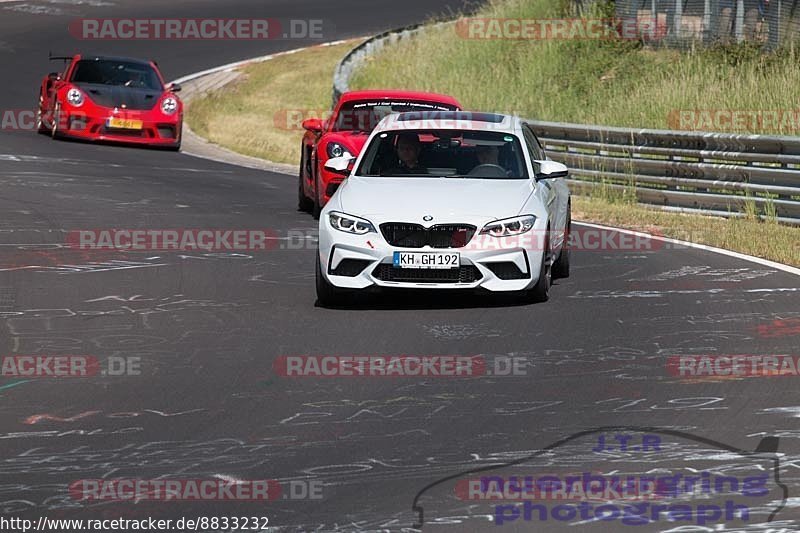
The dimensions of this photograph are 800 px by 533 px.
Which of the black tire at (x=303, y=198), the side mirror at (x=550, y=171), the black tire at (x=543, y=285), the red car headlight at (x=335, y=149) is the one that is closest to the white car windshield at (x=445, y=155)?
the side mirror at (x=550, y=171)

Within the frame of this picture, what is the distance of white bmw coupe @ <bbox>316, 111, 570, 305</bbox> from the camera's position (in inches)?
445

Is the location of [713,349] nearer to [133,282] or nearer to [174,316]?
[174,316]

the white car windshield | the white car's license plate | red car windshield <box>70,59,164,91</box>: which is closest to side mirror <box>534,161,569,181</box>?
the white car windshield

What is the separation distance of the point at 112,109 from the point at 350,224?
47.1 feet

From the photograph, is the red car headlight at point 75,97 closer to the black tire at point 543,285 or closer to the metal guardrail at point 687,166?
the metal guardrail at point 687,166

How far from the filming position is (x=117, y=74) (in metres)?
26.2

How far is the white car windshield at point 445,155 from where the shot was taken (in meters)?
12.4

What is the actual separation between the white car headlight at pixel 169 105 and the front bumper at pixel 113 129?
10cm

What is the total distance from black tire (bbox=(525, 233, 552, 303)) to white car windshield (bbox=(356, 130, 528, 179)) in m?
0.85

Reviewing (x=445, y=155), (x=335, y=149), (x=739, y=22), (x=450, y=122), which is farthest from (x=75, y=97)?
(x=445, y=155)

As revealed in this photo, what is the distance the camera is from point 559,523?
20.3ft

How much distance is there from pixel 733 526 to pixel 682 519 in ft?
0.67

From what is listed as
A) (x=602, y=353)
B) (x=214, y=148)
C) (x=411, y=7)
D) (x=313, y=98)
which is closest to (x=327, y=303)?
(x=602, y=353)

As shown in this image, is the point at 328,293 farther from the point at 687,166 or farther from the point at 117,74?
the point at 117,74
